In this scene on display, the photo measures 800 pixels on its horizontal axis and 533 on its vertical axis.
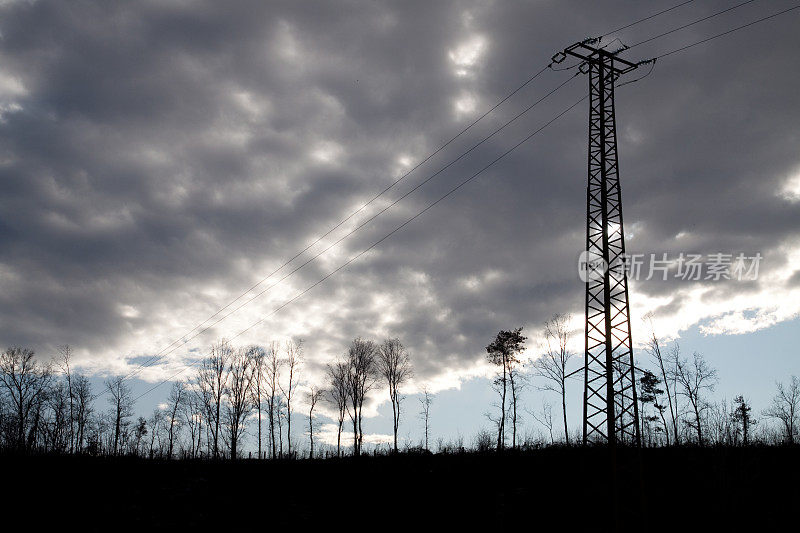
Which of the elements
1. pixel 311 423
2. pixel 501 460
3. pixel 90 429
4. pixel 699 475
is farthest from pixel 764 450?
pixel 90 429

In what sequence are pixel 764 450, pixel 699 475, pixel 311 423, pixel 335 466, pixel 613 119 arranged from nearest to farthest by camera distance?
pixel 613 119, pixel 699 475, pixel 335 466, pixel 764 450, pixel 311 423

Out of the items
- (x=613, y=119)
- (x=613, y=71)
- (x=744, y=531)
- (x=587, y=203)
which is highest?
(x=613, y=71)

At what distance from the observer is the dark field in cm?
2356

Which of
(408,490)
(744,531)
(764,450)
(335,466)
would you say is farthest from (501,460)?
(764,450)

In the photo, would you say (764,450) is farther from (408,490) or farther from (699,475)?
(408,490)

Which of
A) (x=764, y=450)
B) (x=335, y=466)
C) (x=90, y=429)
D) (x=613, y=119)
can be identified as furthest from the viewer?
(x=90, y=429)

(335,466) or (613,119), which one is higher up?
(613,119)

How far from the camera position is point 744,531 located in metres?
22.6

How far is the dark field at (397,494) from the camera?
77.3 ft

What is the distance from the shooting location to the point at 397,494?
2806cm

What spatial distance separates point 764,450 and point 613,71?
26.4 meters

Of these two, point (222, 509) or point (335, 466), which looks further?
point (335, 466)

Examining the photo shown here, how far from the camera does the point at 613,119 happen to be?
2416 cm

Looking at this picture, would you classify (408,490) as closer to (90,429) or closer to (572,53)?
(572,53)
